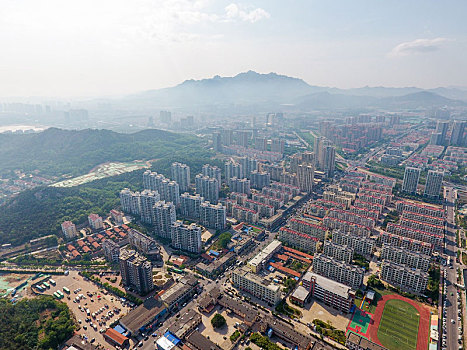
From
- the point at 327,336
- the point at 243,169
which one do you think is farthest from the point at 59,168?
the point at 327,336

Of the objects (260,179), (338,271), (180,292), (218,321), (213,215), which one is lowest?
(218,321)

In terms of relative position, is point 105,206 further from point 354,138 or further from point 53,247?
point 354,138

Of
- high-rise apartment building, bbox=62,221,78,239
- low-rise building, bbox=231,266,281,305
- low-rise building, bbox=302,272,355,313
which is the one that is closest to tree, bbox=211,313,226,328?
low-rise building, bbox=231,266,281,305

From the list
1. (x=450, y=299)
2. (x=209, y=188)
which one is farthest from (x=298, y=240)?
(x=209, y=188)

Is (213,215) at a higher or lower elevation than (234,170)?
lower

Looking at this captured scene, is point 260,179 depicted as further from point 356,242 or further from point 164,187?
point 356,242

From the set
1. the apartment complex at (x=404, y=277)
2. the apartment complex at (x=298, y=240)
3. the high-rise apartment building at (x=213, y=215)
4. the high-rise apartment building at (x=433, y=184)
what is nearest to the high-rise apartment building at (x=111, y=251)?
the high-rise apartment building at (x=213, y=215)
